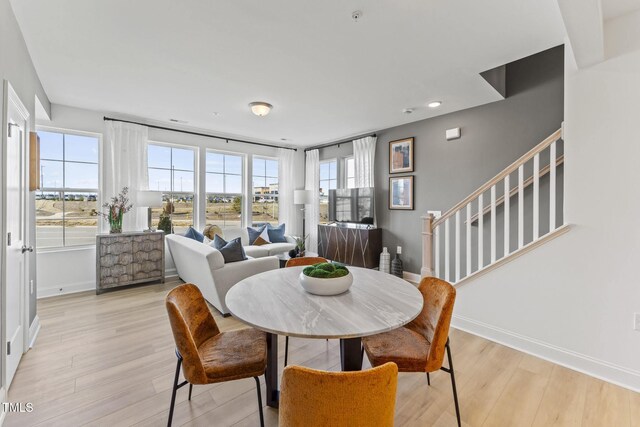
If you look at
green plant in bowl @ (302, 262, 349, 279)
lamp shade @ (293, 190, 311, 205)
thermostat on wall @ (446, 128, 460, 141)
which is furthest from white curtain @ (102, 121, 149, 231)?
thermostat on wall @ (446, 128, 460, 141)

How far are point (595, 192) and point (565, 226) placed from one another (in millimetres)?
310

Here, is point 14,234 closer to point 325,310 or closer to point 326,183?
point 325,310

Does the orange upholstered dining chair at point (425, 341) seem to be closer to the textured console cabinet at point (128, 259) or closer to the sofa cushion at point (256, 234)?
the textured console cabinet at point (128, 259)

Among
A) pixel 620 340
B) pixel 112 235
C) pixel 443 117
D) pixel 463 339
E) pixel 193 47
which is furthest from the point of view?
pixel 443 117

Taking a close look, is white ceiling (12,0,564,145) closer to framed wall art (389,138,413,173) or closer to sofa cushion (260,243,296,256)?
framed wall art (389,138,413,173)

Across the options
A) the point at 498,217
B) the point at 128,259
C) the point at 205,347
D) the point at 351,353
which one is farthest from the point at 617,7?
the point at 128,259

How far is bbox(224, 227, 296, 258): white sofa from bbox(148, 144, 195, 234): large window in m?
0.74

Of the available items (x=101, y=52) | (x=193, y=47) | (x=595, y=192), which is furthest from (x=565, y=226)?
(x=101, y=52)

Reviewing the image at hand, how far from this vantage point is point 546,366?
89.4 inches

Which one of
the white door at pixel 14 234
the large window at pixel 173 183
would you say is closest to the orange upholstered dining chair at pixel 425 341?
the white door at pixel 14 234

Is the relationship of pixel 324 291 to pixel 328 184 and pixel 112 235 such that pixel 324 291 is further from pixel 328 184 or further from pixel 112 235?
pixel 328 184

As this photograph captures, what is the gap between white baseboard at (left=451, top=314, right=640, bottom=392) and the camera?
80.0 inches

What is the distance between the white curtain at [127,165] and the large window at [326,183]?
3308 mm

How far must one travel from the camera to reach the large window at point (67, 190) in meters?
3.96
